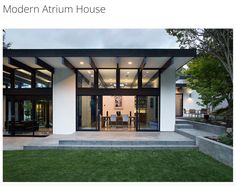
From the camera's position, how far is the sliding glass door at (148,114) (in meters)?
10.1

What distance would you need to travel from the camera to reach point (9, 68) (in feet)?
33.9

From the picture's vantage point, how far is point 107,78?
428 inches

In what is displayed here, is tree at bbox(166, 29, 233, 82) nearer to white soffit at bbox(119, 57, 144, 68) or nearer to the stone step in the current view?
white soffit at bbox(119, 57, 144, 68)

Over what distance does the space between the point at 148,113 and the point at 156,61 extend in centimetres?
281

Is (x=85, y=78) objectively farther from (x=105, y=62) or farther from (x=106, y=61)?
(x=106, y=61)

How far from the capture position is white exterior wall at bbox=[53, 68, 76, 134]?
996cm

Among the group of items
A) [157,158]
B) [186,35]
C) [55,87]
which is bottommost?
[157,158]

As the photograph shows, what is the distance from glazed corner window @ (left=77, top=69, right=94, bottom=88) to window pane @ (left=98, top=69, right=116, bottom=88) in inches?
17.0
